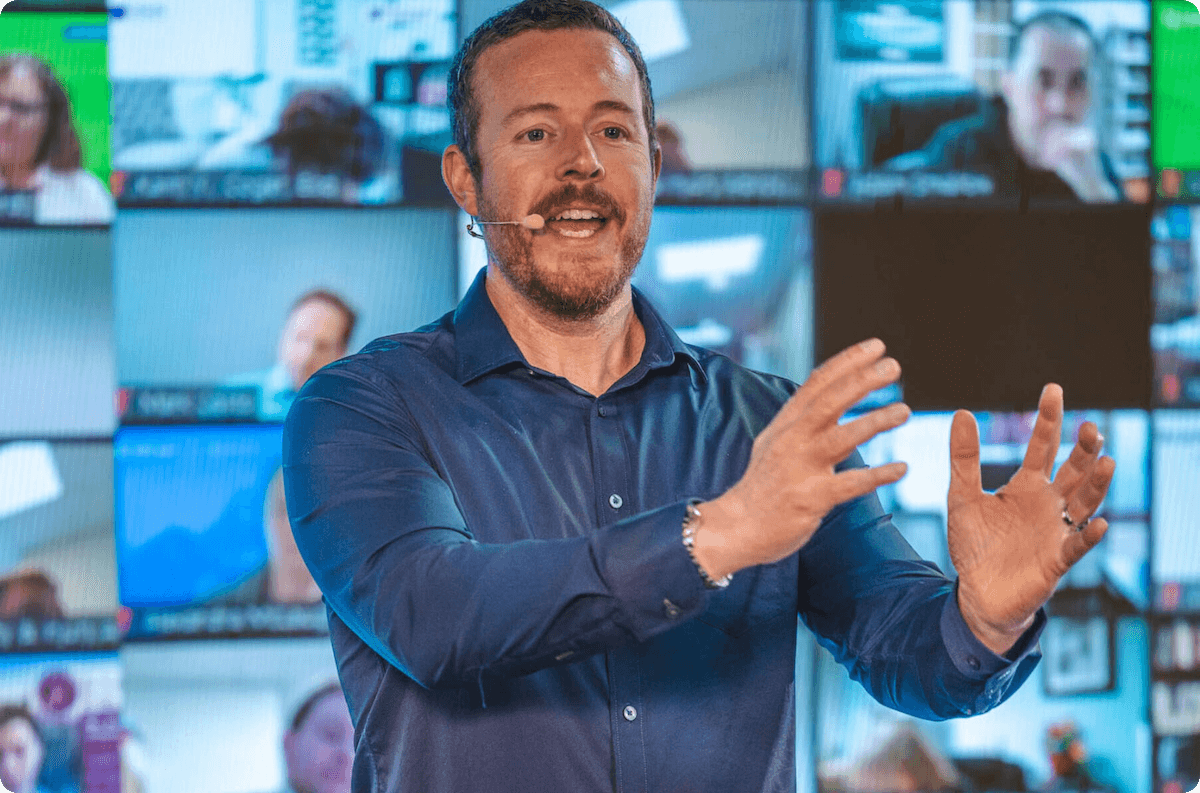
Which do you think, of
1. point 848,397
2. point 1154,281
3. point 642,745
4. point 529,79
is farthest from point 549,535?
point 1154,281

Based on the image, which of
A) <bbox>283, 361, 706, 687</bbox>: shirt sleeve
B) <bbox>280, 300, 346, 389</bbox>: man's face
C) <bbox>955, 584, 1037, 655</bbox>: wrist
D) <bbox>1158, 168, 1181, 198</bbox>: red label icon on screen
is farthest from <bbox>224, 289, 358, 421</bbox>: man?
<bbox>1158, 168, 1181, 198</bbox>: red label icon on screen

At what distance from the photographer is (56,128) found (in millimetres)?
2725

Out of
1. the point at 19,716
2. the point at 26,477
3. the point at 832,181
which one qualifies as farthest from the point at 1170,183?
the point at 19,716

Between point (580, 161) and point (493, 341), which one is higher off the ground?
point (580, 161)

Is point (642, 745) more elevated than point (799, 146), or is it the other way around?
point (799, 146)

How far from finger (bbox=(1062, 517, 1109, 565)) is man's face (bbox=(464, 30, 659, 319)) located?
2.12ft

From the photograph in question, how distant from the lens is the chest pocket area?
1399 millimetres

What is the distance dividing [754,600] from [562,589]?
1.44 feet

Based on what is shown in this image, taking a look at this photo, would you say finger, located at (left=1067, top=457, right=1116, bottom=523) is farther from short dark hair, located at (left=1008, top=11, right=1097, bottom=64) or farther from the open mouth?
short dark hair, located at (left=1008, top=11, right=1097, bottom=64)

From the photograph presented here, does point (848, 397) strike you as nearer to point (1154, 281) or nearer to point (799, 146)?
point (799, 146)

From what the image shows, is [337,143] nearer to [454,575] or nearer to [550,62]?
[550,62]

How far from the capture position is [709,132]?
2814 millimetres

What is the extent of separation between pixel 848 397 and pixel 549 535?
49 cm

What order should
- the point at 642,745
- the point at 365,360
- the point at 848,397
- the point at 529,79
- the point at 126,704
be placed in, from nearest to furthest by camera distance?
the point at 848,397
the point at 642,745
the point at 365,360
the point at 529,79
the point at 126,704
